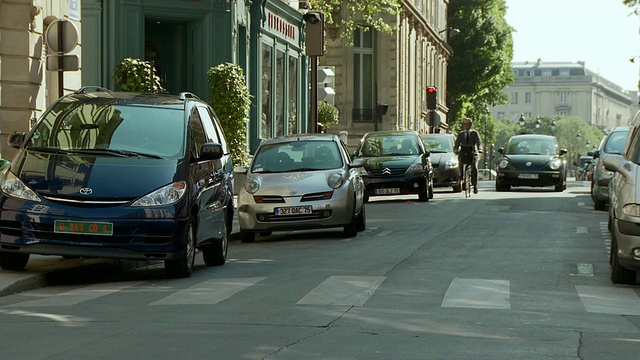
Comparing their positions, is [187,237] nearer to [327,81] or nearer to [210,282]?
[210,282]

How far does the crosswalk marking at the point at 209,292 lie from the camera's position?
11070mm

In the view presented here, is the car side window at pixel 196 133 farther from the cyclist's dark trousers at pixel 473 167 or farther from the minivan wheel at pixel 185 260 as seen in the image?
the cyclist's dark trousers at pixel 473 167

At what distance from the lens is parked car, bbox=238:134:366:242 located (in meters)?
18.9

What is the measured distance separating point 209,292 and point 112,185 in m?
1.57

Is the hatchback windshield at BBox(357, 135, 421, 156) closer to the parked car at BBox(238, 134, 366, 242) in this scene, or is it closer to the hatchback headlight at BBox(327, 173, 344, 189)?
the parked car at BBox(238, 134, 366, 242)

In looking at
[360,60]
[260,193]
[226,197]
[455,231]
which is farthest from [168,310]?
[360,60]

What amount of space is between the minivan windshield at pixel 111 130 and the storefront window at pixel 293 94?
84.1 ft

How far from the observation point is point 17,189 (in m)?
12.8

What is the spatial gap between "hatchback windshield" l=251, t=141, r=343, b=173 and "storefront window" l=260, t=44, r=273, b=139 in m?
15.0

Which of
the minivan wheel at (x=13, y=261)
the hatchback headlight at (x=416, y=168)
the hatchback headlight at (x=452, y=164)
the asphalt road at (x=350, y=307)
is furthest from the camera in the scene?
the hatchback headlight at (x=452, y=164)

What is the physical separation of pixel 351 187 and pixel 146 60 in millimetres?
11963

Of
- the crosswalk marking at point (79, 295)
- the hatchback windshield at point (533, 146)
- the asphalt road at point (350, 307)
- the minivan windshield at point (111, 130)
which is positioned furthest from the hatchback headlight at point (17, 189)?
the hatchback windshield at point (533, 146)

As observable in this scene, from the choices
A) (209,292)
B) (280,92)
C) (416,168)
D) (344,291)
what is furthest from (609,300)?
(280,92)

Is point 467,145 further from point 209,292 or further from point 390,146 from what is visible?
point 209,292
